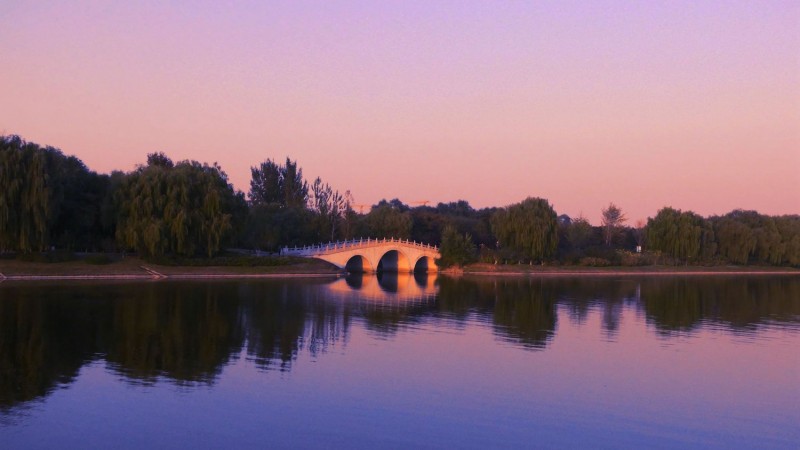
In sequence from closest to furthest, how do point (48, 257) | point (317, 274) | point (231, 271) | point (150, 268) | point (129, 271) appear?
1. point (48, 257)
2. point (129, 271)
3. point (150, 268)
4. point (231, 271)
5. point (317, 274)

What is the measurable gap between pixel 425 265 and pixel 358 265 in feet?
20.2

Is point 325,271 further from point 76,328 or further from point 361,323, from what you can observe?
point 76,328

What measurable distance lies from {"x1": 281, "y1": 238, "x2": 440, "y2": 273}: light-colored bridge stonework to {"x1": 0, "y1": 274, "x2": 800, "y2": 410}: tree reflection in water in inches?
351

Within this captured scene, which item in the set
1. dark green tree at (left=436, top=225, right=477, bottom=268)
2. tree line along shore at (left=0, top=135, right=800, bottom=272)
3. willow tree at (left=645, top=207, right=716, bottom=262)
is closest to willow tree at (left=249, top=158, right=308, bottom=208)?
tree line along shore at (left=0, top=135, right=800, bottom=272)

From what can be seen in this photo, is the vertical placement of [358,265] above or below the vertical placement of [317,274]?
above

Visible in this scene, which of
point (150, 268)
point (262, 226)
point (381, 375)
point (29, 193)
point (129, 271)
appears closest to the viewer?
point (381, 375)

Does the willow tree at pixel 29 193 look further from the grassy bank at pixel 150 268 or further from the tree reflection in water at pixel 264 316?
the tree reflection in water at pixel 264 316

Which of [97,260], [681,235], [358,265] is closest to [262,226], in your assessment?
[358,265]

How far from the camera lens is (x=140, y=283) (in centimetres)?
3953

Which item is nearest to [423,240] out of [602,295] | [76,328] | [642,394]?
[602,295]

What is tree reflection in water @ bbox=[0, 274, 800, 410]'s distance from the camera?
17.2 metres

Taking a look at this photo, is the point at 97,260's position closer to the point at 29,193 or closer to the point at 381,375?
the point at 29,193

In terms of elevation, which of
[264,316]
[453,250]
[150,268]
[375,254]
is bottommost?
[264,316]

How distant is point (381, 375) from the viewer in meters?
16.7
